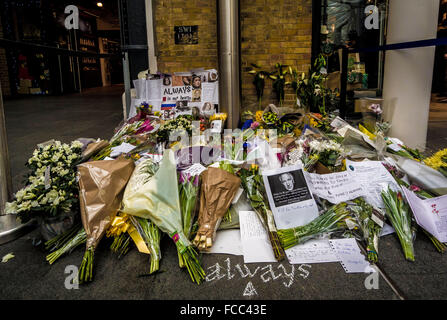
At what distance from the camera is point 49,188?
6.68 feet

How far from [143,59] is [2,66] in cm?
993

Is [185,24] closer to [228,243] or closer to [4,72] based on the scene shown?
[228,243]

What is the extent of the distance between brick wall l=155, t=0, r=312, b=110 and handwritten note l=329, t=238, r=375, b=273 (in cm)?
351

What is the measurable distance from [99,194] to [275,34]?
3.99 metres

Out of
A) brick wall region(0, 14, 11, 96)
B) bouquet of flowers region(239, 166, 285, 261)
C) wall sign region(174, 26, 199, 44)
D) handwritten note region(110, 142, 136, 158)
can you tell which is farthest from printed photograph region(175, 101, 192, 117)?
brick wall region(0, 14, 11, 96)

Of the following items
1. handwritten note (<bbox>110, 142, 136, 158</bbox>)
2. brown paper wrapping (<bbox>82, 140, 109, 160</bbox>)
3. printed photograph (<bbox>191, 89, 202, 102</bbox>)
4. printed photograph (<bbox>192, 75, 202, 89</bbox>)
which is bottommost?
handwritten note (<bbox>110, 142, 136, 158</bbox>)

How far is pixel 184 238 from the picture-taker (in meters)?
1.91

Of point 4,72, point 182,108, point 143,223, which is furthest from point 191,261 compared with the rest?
point 4,72

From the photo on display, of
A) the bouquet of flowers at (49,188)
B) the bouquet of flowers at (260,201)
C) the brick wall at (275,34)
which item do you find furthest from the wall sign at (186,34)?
the bouquet of flowers at (49,188)

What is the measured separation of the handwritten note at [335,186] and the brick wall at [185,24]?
339 centimetres

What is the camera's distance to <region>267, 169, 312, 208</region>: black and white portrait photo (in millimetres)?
2182

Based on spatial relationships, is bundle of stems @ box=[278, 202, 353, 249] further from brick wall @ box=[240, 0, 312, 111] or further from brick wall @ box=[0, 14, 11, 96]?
brick wall @ box=[0, 14, 11, 96]

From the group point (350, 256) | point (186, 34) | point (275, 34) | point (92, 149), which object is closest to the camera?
point (350, 256)

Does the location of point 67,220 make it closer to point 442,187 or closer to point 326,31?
point 442,187
